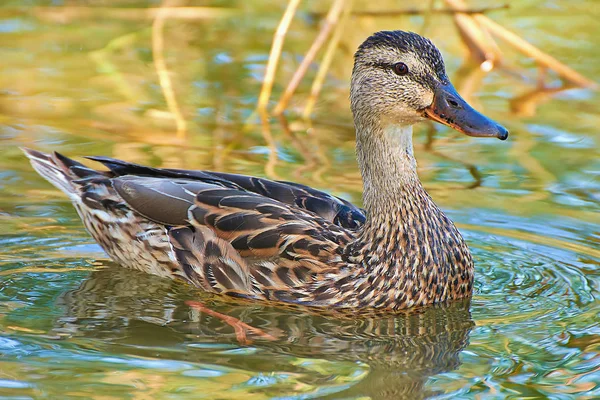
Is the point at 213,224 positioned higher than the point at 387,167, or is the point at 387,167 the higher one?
the point at 387,167

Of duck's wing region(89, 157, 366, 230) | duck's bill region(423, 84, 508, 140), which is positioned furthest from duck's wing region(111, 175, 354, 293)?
duck's bill region(423, 84, 508, 140)

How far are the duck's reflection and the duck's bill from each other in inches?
46.6

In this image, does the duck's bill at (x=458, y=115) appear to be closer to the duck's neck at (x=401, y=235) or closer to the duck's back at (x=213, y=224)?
the duck's neck at (x=401, y=235)

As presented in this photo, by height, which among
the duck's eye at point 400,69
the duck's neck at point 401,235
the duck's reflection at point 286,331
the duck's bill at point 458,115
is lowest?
the duck's reflection at point 286,331

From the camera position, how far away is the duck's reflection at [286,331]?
611 cm

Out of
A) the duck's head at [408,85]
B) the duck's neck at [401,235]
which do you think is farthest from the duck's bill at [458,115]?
the duck's neck at [401,235]

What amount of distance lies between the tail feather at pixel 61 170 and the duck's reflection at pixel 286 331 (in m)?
0.93

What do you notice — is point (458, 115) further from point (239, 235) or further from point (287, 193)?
point (239, 235)

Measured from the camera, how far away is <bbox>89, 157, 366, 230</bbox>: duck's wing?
7.52 meters

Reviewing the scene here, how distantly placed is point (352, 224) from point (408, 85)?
1.14 m

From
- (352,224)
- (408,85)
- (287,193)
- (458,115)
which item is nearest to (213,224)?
(287,193)

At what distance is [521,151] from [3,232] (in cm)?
481

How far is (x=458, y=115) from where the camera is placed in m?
6.89

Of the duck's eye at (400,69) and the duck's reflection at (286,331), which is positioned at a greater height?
the duck's eye at (400,69)
